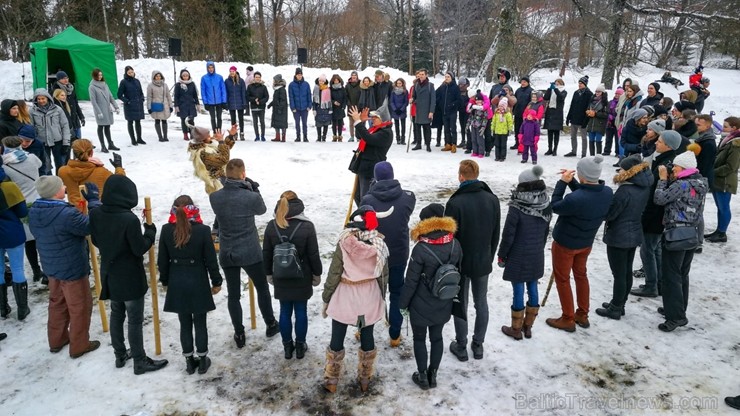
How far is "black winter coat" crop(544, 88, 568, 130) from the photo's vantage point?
12.3 metres

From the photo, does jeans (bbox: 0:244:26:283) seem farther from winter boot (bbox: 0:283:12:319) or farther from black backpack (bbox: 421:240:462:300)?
black backpack (bbox: 421:240:462:300)

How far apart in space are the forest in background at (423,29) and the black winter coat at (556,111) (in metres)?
7.73

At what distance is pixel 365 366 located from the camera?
4070 millimetres

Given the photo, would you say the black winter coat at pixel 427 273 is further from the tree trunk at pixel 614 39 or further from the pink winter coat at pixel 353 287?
the tree trunk at pixel 614 39

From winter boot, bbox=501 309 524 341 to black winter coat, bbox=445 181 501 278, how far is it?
2.60 feet

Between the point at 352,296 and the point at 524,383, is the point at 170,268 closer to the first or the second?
the point at 352,296

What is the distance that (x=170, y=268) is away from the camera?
419 cm

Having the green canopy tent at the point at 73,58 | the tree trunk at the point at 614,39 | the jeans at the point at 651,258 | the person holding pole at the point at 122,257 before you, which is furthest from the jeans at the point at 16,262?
the tree trunk at the point at 614,39

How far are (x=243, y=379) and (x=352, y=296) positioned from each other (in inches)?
52.4

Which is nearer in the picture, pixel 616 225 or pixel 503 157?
pixel 616 225

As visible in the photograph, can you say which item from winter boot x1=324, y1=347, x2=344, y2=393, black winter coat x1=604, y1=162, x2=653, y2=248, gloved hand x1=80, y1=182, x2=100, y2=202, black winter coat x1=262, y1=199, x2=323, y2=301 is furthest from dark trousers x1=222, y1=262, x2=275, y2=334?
black winter coat x1=604, y1=162, x2=653, y2=248

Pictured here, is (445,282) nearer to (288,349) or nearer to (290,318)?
(290,318)

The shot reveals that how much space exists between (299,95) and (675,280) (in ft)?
36.0

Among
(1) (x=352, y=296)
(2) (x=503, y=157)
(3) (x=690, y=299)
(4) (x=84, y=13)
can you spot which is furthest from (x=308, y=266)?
(4) (x=84, y=13)
